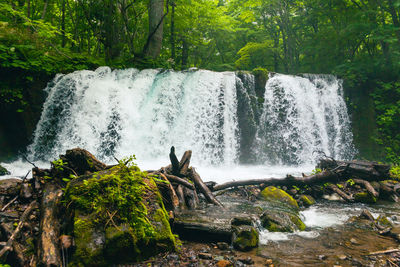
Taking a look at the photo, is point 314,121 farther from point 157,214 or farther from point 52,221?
point 52,221

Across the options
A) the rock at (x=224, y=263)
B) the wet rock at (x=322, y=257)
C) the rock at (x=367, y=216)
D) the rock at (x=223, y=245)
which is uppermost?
the rock at (x=223, y=245)

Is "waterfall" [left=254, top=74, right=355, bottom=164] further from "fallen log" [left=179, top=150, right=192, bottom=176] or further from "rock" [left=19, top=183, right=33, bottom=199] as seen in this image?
"rock" [left=19, top=183, right=33, bottom=199]

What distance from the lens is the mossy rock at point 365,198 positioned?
550cm

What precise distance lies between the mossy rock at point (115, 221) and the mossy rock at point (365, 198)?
Answer: 5.18m

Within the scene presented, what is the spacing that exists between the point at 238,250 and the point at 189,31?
16892 mm

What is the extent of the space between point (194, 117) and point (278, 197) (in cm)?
592

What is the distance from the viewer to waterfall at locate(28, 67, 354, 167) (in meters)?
9.36

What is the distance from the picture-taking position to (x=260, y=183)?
5.84 m

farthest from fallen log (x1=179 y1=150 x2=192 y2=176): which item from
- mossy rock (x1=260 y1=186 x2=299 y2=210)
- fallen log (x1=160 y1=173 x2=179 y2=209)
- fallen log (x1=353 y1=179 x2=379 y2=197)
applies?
fallen log (x1=353 y1=179 x2=379 y2=197)

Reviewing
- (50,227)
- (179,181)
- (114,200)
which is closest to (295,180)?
(179,181)

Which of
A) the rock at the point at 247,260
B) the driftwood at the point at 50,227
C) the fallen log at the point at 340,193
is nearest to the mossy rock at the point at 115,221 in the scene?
the driftwood at the point at 50,227

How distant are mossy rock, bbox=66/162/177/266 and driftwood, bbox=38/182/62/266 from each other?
0.49 ft

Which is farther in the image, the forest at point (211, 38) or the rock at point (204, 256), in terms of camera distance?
the forest at point (211, 38)

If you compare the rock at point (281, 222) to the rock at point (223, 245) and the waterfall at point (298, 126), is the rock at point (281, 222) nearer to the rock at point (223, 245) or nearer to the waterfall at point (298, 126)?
the rock at point (223, 245)
